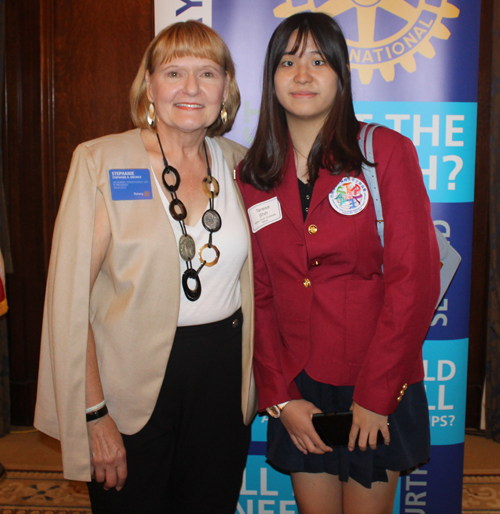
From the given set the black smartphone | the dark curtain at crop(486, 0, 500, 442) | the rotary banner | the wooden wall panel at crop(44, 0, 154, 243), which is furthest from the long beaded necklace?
the dark curtain at crop(486, 0, 500, 442)

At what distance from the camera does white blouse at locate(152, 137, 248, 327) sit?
1.47 metres

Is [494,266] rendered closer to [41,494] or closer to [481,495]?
[481,495]

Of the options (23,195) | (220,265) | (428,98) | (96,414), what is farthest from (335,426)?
→ (23,195)

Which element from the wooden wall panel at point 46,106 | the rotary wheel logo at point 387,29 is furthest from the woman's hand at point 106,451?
the wooden wall panel at point 46,106

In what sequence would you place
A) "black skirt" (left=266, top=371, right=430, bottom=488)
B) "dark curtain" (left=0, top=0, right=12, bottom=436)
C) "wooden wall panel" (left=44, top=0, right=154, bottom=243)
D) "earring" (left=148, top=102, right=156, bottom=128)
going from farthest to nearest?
1. "wooden wall panel" (left=44, top=0, right=154, bottom=243)
2. "dark curtain" (left=0, top=0, right=12, bottom=436)
3. "earring" (left=148, top=102, right=156, bottom=128)
4. "black skirt" (left=266, top=371, right=430, bottom=488)

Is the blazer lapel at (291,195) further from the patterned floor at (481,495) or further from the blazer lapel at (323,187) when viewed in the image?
the patterned floor at (481,495)

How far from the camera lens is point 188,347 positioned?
57.2 inches

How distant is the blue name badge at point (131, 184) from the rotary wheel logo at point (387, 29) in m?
1.02

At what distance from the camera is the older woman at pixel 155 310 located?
1374 millimetres

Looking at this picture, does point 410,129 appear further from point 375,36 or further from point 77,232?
point 77,232

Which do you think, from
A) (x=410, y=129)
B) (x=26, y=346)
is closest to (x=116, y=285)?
(x=410, y=129)

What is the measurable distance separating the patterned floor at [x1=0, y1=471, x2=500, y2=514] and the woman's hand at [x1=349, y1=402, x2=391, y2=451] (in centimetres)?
158

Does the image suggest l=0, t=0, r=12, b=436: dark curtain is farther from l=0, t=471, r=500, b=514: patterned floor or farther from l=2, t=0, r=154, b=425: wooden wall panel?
l=0, t=471, r=500, b=514: patterned floor

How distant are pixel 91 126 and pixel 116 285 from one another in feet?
7.29
